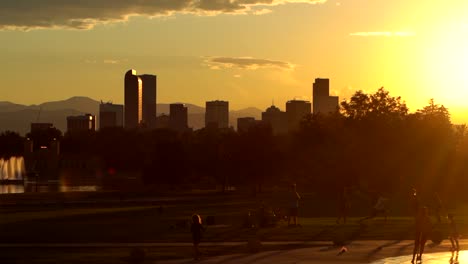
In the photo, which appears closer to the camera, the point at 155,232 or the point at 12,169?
the point at 155,232

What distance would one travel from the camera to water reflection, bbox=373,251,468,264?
28580 mm

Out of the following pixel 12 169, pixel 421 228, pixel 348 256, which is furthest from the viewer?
pixel 12 169

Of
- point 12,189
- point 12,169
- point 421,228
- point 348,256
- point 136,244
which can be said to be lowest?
point 12,189

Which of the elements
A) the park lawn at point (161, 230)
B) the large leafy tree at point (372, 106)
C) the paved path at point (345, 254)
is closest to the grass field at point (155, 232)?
the park lawn at point (161, 230)

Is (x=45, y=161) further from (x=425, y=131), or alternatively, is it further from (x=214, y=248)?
(x=214, y=248)

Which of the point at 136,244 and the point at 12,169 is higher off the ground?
the point at 12,169

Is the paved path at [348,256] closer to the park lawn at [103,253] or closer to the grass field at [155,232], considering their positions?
the park lawn at [103,253]

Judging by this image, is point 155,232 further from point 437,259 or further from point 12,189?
point 12,189

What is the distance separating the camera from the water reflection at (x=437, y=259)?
93.8 feet

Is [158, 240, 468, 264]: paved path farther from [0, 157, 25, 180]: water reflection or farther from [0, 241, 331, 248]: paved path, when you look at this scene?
[0, 157, 25, 180]: water reflection

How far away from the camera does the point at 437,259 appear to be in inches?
1160

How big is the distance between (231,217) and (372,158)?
45.9m

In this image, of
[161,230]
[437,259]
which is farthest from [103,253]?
[437,259]

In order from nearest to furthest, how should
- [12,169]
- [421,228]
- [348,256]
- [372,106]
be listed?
1. [421,228]
2. [348,256]
3. [372,106]
4. [12,169]
